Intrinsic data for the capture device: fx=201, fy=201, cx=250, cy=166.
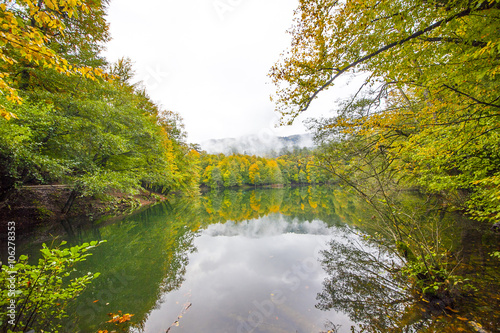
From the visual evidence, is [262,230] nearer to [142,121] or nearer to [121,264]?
[121,264]

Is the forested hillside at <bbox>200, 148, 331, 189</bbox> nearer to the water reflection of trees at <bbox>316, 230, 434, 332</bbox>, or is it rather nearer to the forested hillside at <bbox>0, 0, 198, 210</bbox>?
the forested hillside at <bbox>0, 0, 198, 210</bbox>

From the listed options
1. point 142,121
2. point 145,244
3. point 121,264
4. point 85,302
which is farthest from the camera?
point 142,121

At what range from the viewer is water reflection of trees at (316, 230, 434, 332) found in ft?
11.7

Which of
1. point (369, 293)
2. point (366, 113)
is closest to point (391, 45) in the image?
point (366, 113)

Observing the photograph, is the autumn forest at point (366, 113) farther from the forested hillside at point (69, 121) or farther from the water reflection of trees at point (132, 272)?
the water reflection of trees at point (132, 272)

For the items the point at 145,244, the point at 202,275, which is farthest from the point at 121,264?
the point at 202,275

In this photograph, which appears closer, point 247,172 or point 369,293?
point 369,293

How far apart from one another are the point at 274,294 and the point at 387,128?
558cm

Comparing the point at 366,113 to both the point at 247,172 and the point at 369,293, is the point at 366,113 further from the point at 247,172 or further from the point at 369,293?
the point at 247,172

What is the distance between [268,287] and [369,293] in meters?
2.34

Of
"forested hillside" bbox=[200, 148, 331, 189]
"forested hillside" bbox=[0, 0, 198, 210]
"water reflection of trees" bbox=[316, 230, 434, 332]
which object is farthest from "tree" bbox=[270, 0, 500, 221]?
"forested hillside" bbox=[200, 148, 331, 189]

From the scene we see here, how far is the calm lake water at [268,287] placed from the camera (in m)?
3.66

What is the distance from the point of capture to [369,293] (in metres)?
4.55

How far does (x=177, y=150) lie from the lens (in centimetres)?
2472
